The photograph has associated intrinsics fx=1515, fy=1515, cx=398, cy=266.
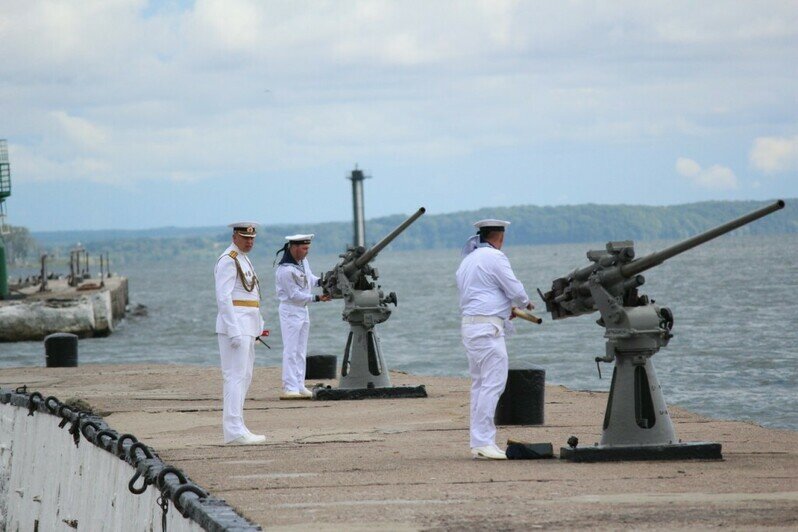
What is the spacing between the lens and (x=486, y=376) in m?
12.3

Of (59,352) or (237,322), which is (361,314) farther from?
(59,352)

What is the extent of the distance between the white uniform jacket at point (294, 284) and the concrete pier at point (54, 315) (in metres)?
37.7

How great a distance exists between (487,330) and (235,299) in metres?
2.57

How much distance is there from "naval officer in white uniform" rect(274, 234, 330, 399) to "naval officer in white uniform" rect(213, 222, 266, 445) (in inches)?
158

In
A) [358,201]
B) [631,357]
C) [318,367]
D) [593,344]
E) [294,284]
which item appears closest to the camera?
[631,357]

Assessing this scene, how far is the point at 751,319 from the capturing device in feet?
184

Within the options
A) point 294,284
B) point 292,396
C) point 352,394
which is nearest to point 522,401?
point 352,394

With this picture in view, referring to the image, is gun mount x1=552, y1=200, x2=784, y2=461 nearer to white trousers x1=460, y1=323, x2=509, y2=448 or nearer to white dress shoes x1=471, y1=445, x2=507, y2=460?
white dress shoes x1=471, y1=445, x2=507, y2=460

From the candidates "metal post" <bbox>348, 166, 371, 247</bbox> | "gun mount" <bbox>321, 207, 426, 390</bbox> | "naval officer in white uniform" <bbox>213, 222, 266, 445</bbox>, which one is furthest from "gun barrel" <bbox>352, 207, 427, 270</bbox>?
"metal post" <bbox>348, 166, 371, 247</bbox>

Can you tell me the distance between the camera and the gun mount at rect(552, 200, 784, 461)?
11.9m

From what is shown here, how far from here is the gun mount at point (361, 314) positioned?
1845 cm

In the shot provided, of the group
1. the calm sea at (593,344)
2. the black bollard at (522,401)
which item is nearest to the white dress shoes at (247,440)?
the black bollard at (522,401)

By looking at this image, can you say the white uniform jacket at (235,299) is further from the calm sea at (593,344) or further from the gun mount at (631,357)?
the calm sea at (593,344)

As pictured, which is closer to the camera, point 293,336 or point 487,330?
point 487,330
